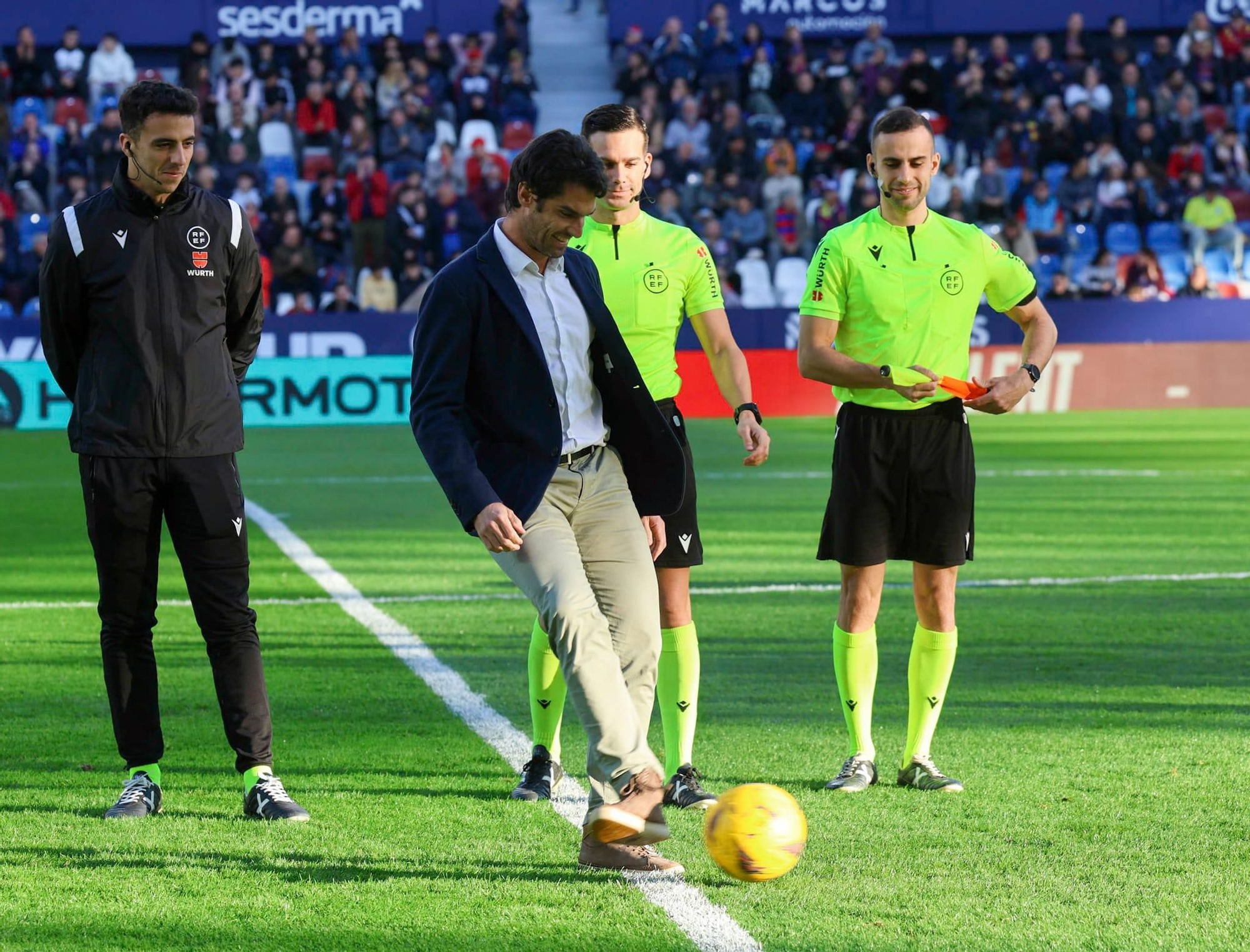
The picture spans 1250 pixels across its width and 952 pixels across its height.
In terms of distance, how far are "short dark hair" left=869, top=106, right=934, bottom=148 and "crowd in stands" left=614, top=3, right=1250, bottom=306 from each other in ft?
62.3

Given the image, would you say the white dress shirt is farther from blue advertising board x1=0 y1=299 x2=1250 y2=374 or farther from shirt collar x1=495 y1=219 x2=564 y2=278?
blue advertising board x1=0 y1=299 x2=1250 y2=374

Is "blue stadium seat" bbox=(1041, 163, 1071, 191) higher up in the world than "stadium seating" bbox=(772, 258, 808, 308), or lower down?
higher up

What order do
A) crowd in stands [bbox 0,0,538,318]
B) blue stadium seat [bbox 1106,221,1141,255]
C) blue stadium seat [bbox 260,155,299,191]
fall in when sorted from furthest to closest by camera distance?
1. blue stadium seat [bbox 260,155,299,191]
2. blue stadium seat [bbox 1106,221,1141,255]
3. crowd in stands [bbox 0,0,538,318]

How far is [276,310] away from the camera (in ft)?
76.2

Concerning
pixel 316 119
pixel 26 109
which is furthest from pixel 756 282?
pixel 26 109

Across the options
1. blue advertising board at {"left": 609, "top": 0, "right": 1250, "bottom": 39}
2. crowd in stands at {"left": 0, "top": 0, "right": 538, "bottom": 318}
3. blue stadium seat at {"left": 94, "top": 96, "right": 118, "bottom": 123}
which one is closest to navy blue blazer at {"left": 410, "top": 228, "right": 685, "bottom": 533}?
crowd in stands at {"left": 0, "top": 0, "right": 538, "bottom": 318}

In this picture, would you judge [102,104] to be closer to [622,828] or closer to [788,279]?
[788,279]

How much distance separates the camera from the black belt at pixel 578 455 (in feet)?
14.4

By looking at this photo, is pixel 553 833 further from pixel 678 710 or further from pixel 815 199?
pixel 815 199

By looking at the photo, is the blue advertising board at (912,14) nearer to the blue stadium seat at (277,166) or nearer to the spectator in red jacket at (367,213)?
the blue stadium seat at (277,166)

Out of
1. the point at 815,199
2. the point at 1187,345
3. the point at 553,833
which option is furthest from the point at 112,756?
the point at 815,199

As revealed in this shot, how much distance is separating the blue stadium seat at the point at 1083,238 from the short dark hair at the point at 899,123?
856 inches

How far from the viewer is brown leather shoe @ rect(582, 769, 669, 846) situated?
4086 millimetres

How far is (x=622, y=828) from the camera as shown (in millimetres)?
4090
